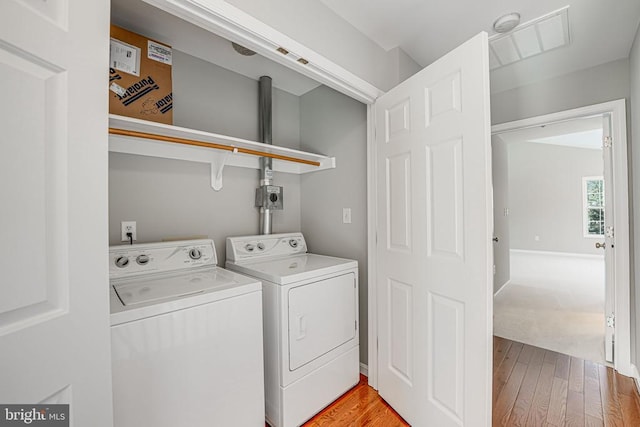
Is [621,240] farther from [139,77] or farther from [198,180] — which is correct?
[139,77]

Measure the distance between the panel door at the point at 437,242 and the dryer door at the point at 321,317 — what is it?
218 mm

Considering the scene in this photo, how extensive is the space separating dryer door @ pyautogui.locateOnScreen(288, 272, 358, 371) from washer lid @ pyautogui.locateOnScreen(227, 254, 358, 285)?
6 cm

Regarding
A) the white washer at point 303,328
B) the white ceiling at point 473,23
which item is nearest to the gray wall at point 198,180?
the white washer at point 303,328

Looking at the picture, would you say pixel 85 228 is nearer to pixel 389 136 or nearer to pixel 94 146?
pixel 94 146

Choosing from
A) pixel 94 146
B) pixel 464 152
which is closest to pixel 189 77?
pixel 94 146

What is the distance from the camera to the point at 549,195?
7.66 metres

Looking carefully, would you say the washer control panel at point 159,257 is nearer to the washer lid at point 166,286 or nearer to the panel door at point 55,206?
the washer lid at point 166,286

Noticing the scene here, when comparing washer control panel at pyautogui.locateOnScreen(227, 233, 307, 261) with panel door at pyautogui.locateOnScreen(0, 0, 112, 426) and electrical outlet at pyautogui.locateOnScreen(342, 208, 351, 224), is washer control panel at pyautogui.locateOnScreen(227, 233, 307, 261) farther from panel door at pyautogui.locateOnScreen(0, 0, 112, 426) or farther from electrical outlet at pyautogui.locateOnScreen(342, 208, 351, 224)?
panel door at pyautogui.locateOnScreen(0, 0, 112, 426)

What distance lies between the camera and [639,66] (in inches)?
70.7

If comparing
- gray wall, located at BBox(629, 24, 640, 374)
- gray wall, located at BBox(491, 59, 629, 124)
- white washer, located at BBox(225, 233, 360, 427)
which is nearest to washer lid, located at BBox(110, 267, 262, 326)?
white washer, located at BBox(225, 233, 360, 427)

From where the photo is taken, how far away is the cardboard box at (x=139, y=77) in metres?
1.51

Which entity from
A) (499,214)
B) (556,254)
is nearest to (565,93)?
(499,214)

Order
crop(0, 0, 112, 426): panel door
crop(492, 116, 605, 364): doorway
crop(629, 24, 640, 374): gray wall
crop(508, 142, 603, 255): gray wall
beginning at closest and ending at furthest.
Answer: crop(0, 0, 112, 426): panel door < crop(629, 24, 640, 374): gray wall < crop(492, 116, 605, 364): doorway < crop(508, 142, 603, 255): gray wall

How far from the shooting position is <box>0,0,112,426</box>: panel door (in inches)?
22.2
